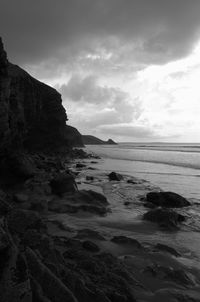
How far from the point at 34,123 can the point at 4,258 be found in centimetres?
4269

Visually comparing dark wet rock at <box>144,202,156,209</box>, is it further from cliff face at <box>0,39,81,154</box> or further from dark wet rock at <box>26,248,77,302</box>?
cliff face at <box>0,39,81,154</box>

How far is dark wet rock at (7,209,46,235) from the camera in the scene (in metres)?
6.88

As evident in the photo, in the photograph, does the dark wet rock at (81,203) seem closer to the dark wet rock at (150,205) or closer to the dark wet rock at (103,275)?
the dark wet rock at (150,205)

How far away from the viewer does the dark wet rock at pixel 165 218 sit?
12.6m

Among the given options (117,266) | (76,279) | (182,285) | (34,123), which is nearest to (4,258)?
(76,279)

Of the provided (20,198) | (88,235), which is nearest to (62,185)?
(20,198)

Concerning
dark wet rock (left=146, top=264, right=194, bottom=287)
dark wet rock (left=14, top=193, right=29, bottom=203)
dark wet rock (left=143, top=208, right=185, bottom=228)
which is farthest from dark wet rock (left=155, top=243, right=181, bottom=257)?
dark wet rock (left=14, top=193, right=29, bottom=203)

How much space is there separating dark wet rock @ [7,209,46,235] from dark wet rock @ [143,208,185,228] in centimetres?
615

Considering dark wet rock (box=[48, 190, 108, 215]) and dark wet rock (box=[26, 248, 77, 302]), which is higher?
dark wet rock (box=[26, 248, 77, 302])

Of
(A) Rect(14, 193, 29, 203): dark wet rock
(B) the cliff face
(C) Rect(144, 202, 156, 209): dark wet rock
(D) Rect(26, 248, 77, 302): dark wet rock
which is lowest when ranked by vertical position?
(C) Rect(144, 202, 156, 209): dark wet rock

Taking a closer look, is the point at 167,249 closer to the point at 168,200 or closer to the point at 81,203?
the point at 81,203

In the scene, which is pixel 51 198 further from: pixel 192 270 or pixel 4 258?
pixel 4 258

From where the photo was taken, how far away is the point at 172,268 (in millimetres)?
8117

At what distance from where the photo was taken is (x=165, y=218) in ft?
42.5
